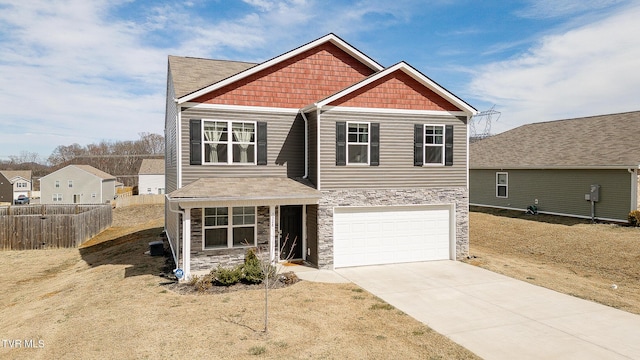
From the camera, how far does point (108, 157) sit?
85.8m

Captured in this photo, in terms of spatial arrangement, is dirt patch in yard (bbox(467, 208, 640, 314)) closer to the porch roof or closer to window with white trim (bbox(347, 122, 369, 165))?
window with white trim (bbox(347, 122, 369, 165))

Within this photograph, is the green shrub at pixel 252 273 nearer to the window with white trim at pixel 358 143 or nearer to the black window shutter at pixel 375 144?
the window with white trim at pixel 358 143

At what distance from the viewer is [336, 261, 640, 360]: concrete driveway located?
7.76 m

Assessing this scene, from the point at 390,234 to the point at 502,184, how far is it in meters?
16.7

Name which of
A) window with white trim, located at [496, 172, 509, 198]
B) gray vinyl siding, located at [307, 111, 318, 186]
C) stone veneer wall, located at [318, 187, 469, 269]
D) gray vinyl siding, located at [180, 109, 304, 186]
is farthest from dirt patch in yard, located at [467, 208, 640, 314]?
gray vinyl siding, located at [180, 109, 304, 186]

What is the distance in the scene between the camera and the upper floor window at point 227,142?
13.7 m

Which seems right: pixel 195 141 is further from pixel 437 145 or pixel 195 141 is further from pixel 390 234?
pixel 437 145

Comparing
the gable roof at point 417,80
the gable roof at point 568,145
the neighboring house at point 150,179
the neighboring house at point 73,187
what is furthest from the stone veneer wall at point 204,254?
the neighboring house at point 150,179

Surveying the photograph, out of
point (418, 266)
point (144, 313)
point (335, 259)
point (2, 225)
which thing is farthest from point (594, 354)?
point (2, 225)

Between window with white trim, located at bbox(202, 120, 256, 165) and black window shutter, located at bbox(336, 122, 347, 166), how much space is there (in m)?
3.13

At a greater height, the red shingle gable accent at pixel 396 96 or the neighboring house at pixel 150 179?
the red shingle gable accent at pixel 396 96

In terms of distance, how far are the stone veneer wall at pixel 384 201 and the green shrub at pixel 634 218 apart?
10474 mm

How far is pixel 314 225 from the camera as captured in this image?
14422mm

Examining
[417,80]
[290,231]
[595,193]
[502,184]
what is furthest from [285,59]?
[502,184]
